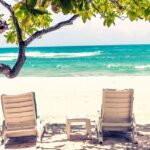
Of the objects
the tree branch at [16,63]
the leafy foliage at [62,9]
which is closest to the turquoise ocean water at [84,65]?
the leafy foliage at [62,9]

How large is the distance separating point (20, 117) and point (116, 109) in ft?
6.44

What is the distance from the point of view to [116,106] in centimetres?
835

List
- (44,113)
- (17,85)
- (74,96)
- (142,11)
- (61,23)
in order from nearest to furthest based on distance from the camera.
Result: (142,11)
(61,23)
(44,113)
(74,96)
(17,85)

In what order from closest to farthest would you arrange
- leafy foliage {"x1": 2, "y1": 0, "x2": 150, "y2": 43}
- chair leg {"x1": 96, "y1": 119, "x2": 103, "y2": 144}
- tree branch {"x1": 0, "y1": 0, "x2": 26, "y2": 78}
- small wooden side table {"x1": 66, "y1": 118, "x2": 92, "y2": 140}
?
1. leafy foliage {"x1": 2, "y1": 0, "x2": 150, "y2": 43}
2. tree branch {"x1": 0, "y1": 0, "x2": 26, "y2": 78}
3. chair leg {"x1": 96, "y1": 119, "x2": 103, "y2": 144}
4. small wooden side table {"x1": 66, "y1": 118, "x2": 92, "y2": 140}

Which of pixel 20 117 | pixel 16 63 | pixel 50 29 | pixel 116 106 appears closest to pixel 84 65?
pixel 116 106

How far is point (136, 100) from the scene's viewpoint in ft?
49.1

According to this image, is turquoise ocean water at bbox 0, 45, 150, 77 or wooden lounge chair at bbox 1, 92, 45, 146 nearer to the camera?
wooden lounge chair at bbox 1, 92, 45, 146

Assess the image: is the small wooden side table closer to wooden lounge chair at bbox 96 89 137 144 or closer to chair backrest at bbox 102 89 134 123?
wooden lounge chair at bbox 96 89 137 144

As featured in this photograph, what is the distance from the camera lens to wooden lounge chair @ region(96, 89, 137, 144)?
8.27 meters

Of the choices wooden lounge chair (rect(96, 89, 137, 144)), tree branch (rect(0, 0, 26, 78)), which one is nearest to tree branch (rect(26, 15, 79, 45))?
tree branch (rect(0, 0, 26, 78))

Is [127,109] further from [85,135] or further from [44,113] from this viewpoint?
[44,113]

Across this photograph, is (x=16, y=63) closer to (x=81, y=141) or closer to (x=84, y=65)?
(x=81, y=141)

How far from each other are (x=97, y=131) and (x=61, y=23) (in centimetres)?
289

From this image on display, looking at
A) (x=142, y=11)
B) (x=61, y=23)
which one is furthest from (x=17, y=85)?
(x=142, y=11)
